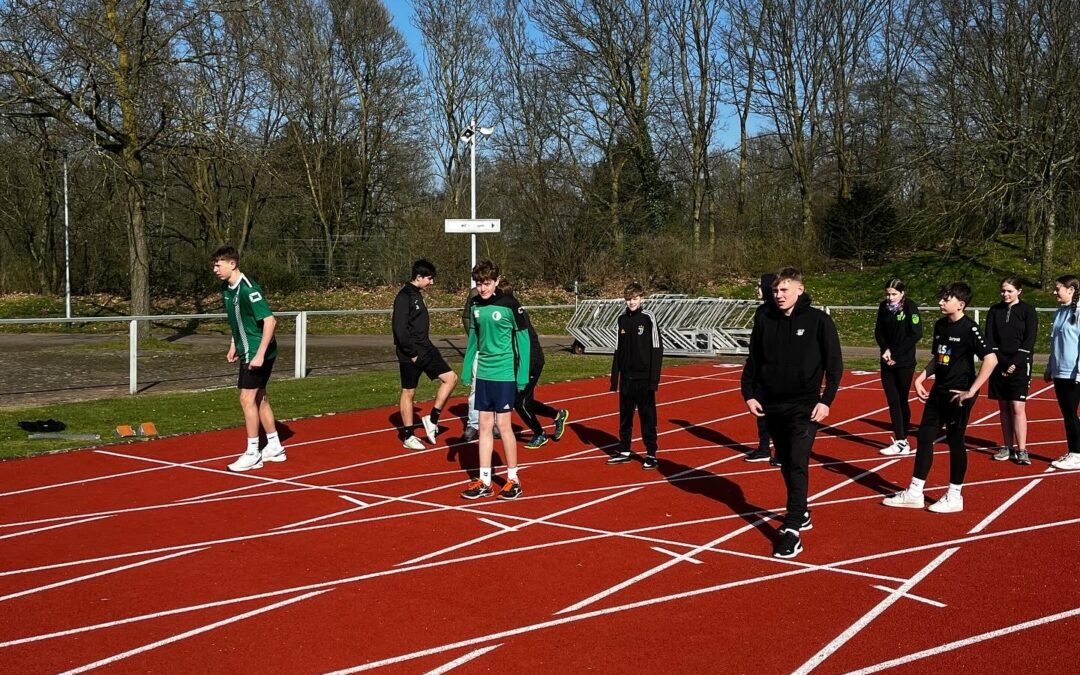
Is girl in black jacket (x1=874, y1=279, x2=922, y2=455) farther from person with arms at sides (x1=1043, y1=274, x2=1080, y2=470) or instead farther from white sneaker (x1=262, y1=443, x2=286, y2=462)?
white sneaker (x1=262, y1=443, x2=286, y2=462)

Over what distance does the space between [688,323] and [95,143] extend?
15248mm

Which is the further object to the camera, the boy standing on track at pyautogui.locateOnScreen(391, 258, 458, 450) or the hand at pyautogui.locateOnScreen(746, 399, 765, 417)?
the boy standing on track at pyautogui.locateOnScreen(391, 258, 458, 450)

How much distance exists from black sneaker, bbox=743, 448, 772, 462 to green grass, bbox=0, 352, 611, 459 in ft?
20.3

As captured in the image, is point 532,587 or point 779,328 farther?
point 779,328

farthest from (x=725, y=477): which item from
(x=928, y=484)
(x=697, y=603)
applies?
(x=697, y=603)

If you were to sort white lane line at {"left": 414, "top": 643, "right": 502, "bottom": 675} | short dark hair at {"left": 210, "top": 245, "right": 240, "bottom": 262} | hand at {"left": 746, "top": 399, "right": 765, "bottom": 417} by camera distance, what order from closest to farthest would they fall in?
white lane line at {"left": 414, "top": 643, "right": 502, "bottom": 675}
hand at {"left": 746, "top": 399, "right": 765, "bottom": 417}
short dark hair at {"left": 210, "top": 245, "right": 240, "bottom": 262}

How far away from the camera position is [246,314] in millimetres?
9227

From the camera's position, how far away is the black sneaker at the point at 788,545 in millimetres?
6516

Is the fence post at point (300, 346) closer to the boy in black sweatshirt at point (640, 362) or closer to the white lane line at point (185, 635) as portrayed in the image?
the boy in black sweatshirt at point (640, 362)

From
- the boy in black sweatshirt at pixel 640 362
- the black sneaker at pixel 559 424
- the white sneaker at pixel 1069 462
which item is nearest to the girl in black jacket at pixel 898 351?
the white sneaker at pixel 1069 462

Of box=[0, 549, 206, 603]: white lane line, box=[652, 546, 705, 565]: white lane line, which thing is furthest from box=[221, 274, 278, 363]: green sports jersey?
box=[652, 546, 705, 565]: white lane line

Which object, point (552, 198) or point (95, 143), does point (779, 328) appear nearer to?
point (95, 143)

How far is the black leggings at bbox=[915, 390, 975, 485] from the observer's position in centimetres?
760

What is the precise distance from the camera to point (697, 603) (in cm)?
562
